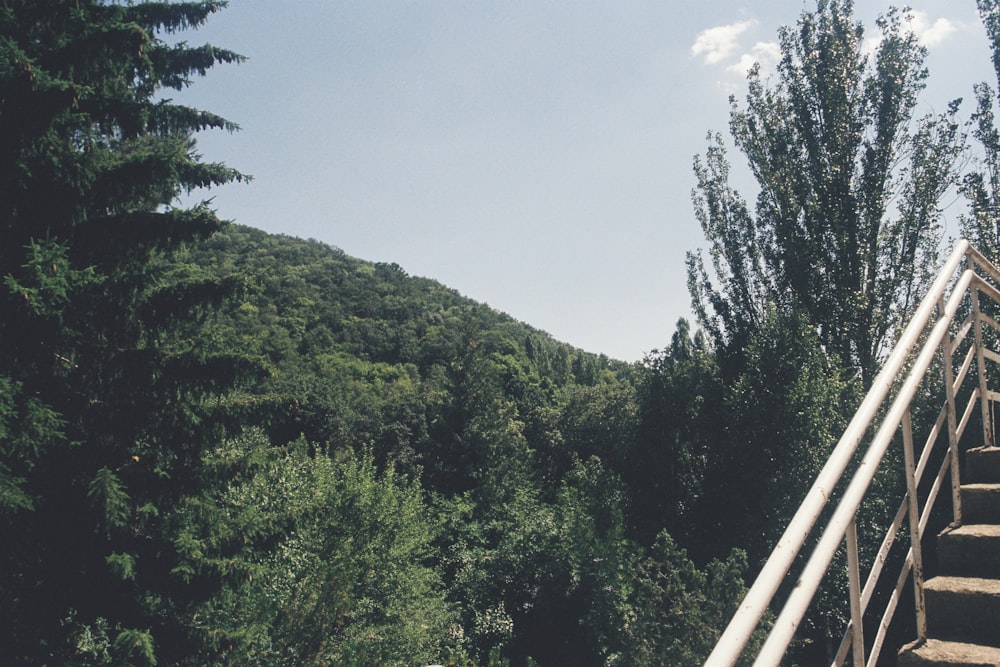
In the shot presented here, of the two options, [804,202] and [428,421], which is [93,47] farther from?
[428,421]

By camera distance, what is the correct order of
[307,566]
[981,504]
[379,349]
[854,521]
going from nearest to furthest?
[854,521]
[981,504]
[307,566]
[379,349]

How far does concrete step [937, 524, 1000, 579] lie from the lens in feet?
7.75

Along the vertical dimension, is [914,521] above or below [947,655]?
above

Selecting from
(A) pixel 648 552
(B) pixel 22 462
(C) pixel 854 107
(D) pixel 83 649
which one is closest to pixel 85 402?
(B) pixel 22 462

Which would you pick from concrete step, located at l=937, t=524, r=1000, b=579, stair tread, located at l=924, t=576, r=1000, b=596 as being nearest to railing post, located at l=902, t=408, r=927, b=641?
stair tread, located at l=924, t=576, r=1000, b=596

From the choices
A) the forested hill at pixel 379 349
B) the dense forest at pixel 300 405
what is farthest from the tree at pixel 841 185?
the forested hill at pixel 379 349

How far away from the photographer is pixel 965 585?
220cm

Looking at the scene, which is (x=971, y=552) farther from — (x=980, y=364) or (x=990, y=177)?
(x=990, y=177)

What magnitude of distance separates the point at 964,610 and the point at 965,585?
3.8 inches

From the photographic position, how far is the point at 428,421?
42.3 m

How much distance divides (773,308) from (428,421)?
33.0 metres

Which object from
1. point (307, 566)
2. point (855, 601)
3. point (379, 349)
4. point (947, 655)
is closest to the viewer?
point (855, 601)

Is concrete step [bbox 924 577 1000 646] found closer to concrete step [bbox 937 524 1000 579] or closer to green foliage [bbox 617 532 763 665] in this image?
concrete step [bbox 937 524 1000 579]

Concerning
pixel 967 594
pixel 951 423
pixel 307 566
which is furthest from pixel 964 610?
pixel 307 566
